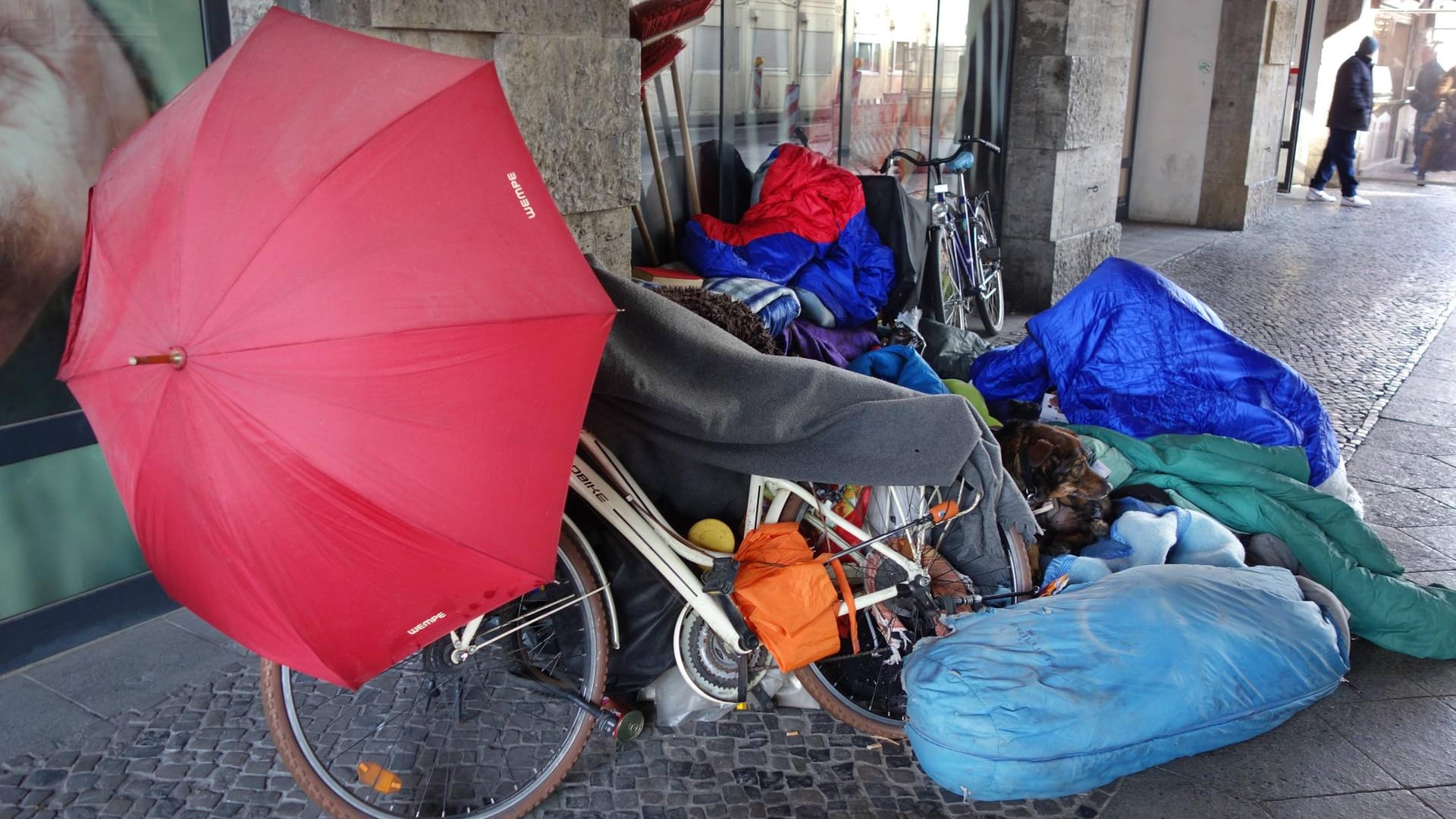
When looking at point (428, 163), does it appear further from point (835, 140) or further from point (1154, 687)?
point (835, 140)

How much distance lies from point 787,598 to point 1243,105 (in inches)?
433

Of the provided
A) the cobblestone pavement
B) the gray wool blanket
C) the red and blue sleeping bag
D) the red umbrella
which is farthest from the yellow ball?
the red and blue sleeping bag

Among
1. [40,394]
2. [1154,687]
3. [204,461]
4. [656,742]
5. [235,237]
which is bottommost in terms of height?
[656,742]

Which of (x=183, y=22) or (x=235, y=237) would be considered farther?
(x=183, y=22)

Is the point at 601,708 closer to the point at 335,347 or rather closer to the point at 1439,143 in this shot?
the point at 335,347

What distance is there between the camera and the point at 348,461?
2.02m

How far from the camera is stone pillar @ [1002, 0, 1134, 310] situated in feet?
26.2

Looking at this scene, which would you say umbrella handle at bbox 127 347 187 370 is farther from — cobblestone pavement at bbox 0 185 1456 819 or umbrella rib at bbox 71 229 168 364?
cobblestone pavement at bbox 0 185 1456 819

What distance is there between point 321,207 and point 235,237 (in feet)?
0.48

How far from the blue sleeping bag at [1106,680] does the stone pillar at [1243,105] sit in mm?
10185

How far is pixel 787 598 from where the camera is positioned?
3.02m

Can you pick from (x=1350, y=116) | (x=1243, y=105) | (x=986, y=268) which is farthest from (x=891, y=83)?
(x=1350, y=116)

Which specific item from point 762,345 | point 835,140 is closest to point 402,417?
point 762,345

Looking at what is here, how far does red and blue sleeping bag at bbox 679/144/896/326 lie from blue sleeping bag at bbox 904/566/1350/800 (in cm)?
256
